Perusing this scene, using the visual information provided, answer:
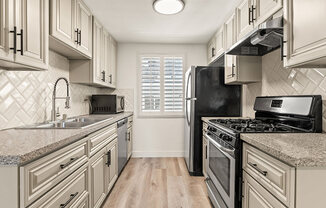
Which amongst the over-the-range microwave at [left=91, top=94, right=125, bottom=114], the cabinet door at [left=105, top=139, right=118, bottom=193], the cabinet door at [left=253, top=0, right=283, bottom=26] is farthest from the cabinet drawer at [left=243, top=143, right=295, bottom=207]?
the over-the-range microwave at [left=91, top=94, right=125, bottom=114]

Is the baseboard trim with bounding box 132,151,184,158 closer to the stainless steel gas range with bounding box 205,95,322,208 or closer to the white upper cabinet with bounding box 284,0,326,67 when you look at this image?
the stainless steel gas range with bounding box 205,95,322,208

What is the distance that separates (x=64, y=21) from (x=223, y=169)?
76.7 inches

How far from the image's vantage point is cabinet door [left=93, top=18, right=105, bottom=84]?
8.65 feet

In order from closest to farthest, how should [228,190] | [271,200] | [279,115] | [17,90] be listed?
[271,200] → [228,190] → [17,90] → [279,115]

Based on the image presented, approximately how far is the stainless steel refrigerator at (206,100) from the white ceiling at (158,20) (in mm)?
678

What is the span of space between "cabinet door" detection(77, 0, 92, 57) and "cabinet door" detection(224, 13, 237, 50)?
1.78m

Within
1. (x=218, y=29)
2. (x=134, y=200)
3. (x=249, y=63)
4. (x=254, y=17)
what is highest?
(x=218, y=29)

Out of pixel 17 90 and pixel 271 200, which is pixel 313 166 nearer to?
pixel 271 200

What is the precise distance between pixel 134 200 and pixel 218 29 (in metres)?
2.69

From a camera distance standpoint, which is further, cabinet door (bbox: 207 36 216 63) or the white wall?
the white wall

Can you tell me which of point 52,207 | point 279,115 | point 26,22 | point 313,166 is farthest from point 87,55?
point 313,166

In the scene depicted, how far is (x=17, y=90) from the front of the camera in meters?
1.63

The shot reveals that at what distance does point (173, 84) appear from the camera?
393cm

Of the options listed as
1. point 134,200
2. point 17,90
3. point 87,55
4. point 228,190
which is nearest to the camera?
point 228,190
